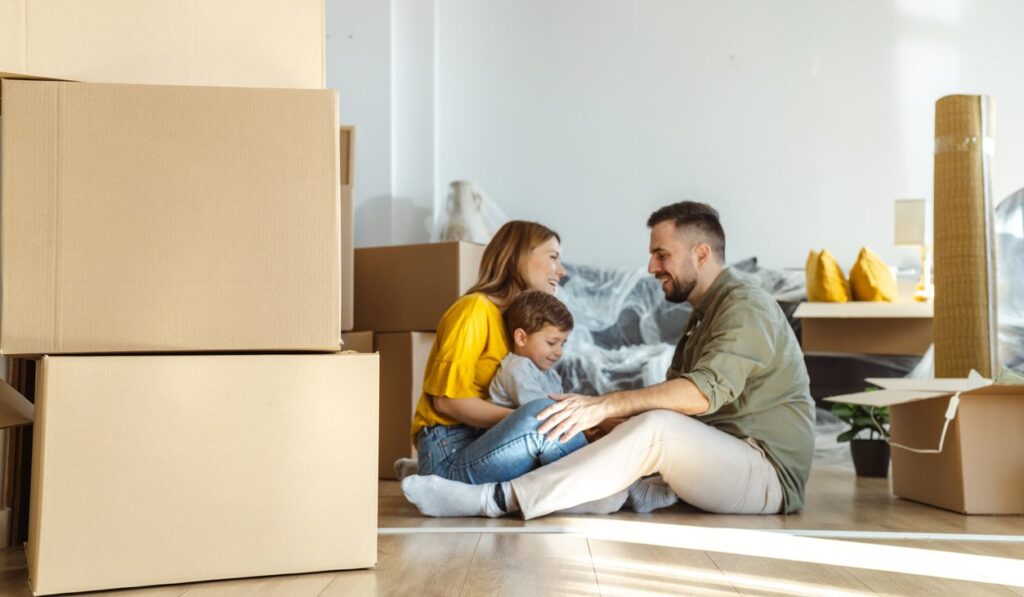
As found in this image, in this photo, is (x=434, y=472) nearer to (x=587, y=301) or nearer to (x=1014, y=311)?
(x=587, y=301)

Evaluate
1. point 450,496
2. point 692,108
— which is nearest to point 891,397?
point 450,496

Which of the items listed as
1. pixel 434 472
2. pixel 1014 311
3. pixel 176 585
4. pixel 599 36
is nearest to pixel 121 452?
pixel 176 585

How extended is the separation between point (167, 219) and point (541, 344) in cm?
111

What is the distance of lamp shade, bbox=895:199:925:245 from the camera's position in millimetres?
4184

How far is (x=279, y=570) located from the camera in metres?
1.52

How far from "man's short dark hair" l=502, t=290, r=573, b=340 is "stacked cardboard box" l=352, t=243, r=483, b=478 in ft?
3.58

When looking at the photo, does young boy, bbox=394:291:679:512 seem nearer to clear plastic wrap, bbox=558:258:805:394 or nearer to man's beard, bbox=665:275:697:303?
man's beard, bbox=665:275:697:303

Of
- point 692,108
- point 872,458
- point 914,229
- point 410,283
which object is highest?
point 692,108

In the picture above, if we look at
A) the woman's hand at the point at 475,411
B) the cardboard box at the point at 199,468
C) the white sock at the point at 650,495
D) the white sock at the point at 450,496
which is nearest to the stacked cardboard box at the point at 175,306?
the cardboard box at the point at 199,468

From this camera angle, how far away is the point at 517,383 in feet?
7.76

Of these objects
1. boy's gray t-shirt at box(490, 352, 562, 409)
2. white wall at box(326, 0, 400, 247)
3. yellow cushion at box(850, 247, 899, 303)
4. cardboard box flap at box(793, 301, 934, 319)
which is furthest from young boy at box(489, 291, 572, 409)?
white wall at box(326, 0, 400, 247)

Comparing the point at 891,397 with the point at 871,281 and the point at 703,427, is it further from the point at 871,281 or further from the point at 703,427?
the point at 871,281

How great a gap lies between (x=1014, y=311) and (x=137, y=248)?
11.3 ft

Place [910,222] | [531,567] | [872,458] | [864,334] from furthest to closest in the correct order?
[910,222] → [864,334] → [872,458] → [531,567]
